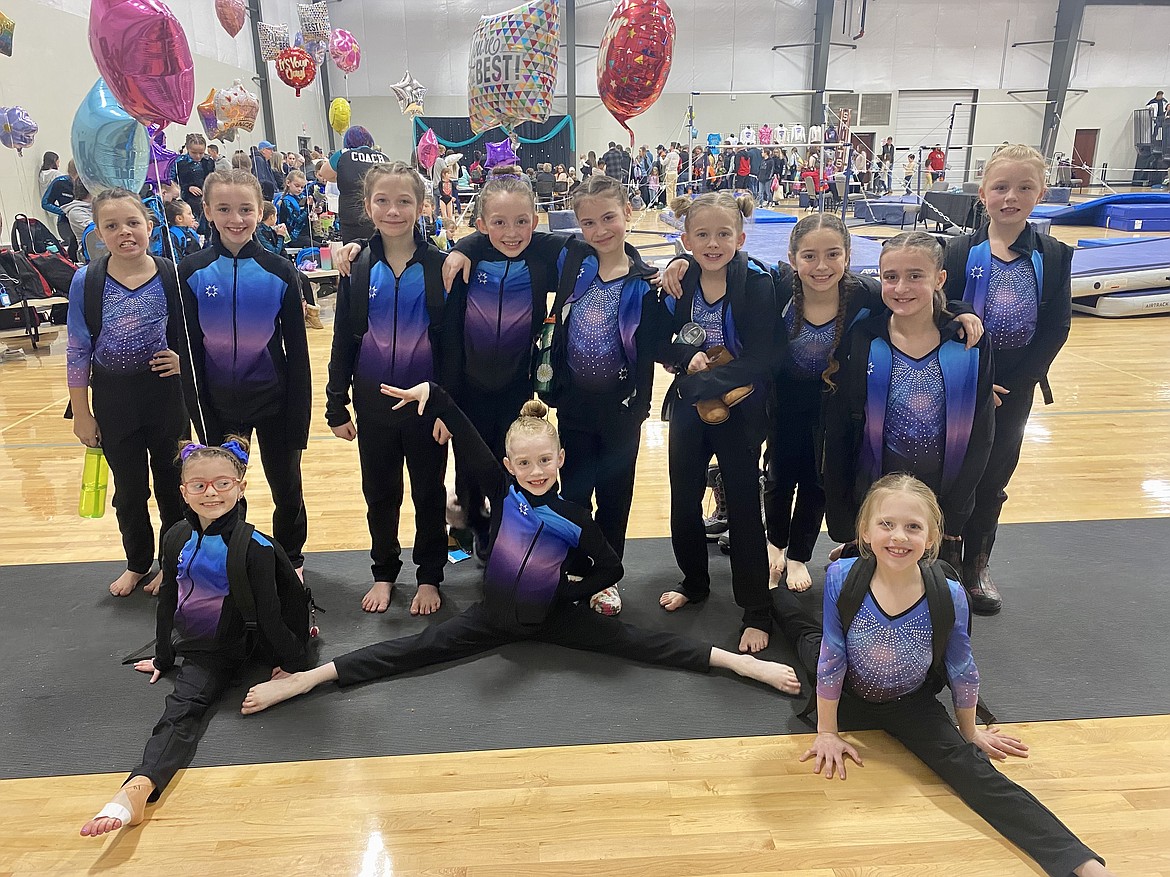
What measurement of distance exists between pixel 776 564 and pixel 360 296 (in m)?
1.61

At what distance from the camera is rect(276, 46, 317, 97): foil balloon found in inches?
371

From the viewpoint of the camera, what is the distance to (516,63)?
12.5 feet

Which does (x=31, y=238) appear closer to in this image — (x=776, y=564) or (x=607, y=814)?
(x=776, y=564)

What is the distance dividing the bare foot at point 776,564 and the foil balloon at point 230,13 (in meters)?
10.9

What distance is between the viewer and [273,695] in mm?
2008

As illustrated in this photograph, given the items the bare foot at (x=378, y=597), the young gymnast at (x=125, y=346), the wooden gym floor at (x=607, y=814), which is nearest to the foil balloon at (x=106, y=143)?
the young gymnast at (x=125, y=346)

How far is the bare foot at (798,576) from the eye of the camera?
2547 mm

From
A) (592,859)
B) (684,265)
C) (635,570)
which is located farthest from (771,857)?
(684,265)

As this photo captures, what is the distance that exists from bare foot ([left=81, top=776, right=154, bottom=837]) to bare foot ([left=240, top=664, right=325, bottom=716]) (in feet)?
1.02

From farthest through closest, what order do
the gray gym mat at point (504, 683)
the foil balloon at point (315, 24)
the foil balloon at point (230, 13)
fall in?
the foil balloon at point (315, 24), the foil balloon at point (230, 13), the gray gym mat at point (504, 683)

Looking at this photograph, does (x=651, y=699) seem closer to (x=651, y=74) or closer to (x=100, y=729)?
(x=100, y=729)

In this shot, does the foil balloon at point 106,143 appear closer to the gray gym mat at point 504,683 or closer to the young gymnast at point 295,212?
the young gymnast at point 295,212

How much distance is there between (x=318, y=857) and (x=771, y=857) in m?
0.93

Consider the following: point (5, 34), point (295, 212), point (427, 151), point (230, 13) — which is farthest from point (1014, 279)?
point (230, 13)
